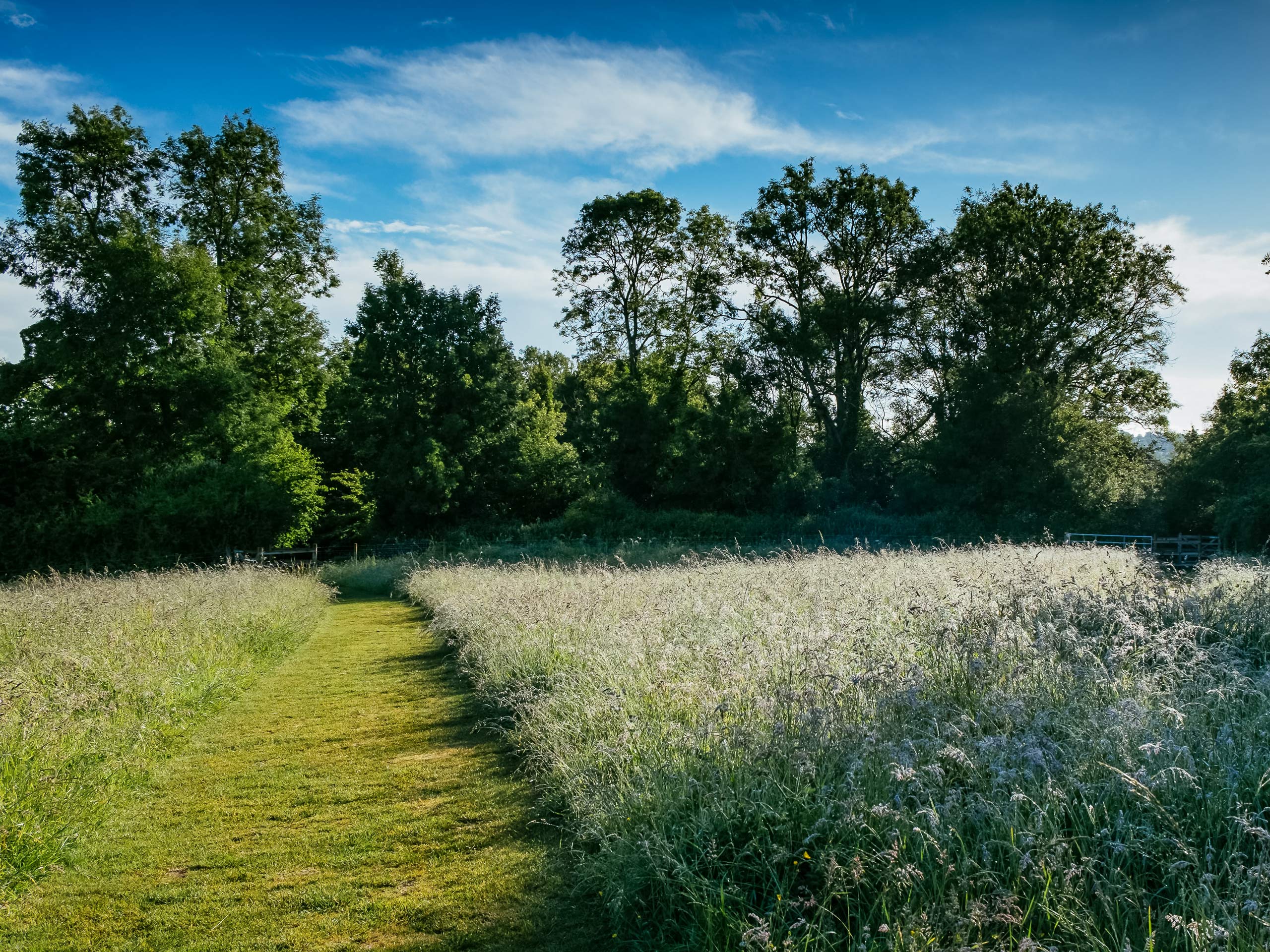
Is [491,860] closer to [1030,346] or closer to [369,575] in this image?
[369,575]

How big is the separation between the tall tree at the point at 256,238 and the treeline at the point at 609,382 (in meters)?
0.09

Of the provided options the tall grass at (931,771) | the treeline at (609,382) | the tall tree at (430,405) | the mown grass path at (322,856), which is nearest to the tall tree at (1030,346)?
the treeline at (609,382)

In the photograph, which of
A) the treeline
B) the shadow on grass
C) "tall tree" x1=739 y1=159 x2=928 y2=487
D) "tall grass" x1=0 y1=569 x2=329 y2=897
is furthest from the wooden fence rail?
"tall grass" x1=0 y1=569 x2=329 y2=897

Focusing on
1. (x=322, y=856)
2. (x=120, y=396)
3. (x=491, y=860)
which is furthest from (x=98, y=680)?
(x=120, y=396)

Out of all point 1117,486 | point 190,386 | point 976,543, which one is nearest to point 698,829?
point 976,543

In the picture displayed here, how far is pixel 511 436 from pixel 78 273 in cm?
1484

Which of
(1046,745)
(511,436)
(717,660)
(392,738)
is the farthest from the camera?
(511,436)

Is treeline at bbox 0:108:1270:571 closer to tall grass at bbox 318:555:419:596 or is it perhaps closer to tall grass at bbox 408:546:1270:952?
tall grass at bbox 318:555:419:596

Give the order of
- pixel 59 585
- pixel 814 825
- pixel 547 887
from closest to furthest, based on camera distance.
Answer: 1. pixel 814 825
2. pixel 547 887
3. pixel 59 585

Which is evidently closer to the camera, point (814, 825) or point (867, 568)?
point (814, 825)

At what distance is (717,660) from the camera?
16.1 feet

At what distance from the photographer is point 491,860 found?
3.96 metres

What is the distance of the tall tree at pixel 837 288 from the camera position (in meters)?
29.3

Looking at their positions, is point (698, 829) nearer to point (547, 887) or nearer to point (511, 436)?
point (547, 887)
